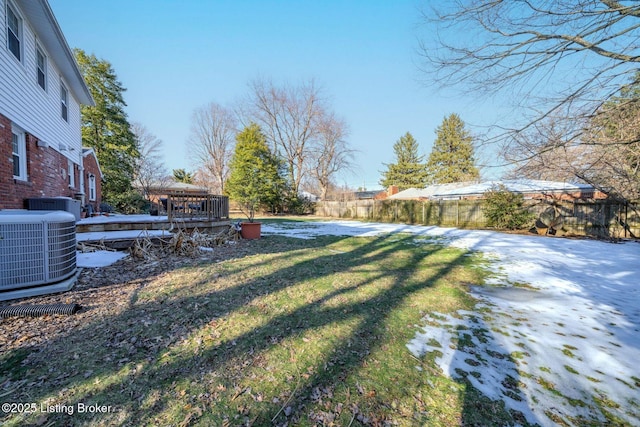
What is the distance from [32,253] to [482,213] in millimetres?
17617

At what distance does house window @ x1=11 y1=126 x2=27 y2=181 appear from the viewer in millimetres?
5878

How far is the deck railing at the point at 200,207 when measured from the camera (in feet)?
27.6

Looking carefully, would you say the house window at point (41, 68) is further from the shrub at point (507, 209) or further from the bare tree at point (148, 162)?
the bare tree at point (148, 162)

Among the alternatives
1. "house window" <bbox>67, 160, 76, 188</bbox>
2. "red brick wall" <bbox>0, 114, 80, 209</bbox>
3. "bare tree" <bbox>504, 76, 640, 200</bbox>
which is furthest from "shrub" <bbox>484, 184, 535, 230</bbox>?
"house window" <bbox>67, 160, 76, 188</bbox>

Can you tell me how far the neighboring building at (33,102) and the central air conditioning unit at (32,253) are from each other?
3.05m

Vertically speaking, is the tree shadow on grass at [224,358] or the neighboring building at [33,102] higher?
the neighboring building at [33,102]

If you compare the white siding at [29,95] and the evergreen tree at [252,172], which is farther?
the evergreen tree at [252,172]

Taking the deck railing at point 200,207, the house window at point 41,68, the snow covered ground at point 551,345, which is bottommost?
the snow covered ground at point 551,345

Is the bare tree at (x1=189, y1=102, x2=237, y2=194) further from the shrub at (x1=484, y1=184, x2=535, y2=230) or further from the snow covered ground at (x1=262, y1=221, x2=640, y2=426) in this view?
the snow covered ground at (x1=262, y1=221, x2=640, y2=426)

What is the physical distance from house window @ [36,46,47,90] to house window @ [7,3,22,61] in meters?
1.10

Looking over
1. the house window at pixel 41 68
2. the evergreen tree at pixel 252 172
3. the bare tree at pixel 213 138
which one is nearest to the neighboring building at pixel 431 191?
the evergreen tree at pixel 252 172

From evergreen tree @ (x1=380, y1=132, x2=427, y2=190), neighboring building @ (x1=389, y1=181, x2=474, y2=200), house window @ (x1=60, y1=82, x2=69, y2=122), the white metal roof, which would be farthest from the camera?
evergreen tree @ (x1=380, y1=132, x2=427, y2=190)

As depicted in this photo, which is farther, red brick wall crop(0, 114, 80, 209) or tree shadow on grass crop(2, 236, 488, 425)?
red brick wall crop(0, 114, 80, 209)

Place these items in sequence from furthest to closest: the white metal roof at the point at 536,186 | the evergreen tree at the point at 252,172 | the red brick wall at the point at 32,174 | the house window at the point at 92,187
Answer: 1. the evergreen tree at the point at 252,172
2. the white metal roof at the point at 536,186
3. the house window at the point at 92,187
4. the red brick wall at the point at 32,174
